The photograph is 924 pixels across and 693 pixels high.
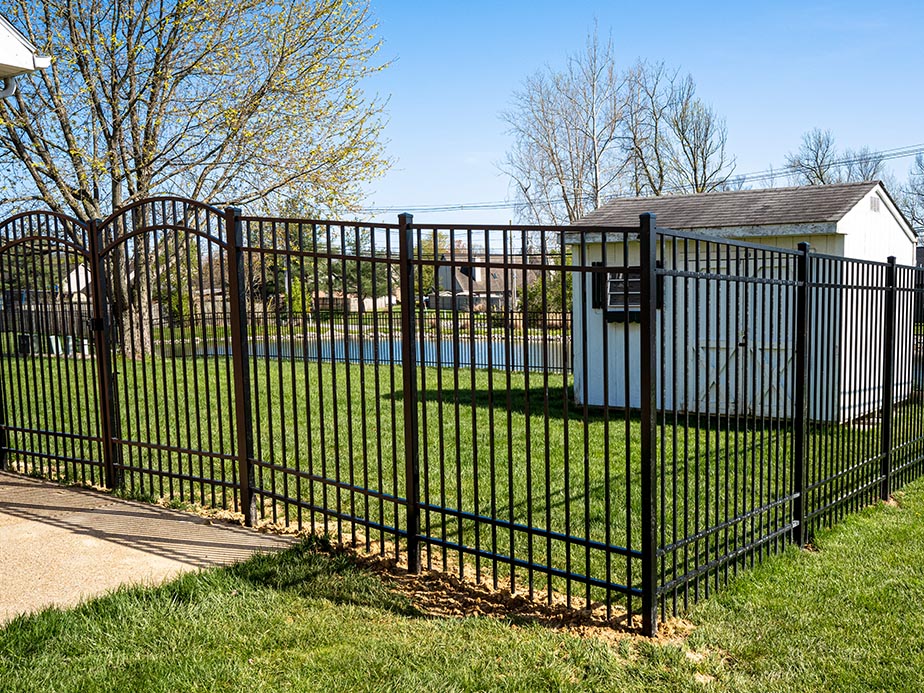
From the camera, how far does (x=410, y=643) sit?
3.49m

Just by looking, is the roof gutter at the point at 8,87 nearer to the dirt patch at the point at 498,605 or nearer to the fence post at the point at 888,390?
the dirt patch at the point at 498,605

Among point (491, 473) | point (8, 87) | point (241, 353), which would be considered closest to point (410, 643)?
point (491, 473)

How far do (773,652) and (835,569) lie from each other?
1.36m

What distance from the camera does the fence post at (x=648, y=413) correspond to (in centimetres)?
347

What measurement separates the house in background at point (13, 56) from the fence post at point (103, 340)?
114 centimetres

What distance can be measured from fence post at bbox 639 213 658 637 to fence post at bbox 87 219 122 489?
14.4ft

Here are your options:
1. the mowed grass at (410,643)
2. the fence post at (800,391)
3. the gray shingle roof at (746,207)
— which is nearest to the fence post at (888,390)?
the fence post at (800,391)

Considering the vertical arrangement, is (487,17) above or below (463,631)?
above

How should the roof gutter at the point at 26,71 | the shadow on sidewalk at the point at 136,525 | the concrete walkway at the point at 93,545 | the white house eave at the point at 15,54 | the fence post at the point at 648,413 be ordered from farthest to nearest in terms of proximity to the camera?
the roof gutter at the point at 26,71, the white house eave at the point at 15,54, the shadow on sidewalk at the point at 136,525, the concrete walkway at the point at 93,545, the fence post at the point at 648,413

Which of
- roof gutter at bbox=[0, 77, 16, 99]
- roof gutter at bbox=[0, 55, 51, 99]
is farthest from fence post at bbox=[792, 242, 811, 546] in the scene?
roof gutter at bbox=[0, 77, 16, 99]

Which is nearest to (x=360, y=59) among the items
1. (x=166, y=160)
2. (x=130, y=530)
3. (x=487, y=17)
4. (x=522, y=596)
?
(x=487, y=17)

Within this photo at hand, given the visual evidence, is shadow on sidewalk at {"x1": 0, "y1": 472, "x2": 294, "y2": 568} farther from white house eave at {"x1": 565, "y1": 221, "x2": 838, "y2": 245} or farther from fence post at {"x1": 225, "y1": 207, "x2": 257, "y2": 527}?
white house eave at {"x1": 565, "y1": 221, "x2": 838, "y2": 245}

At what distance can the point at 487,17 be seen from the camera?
61.1 feet

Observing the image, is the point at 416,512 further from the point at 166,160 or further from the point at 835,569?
the point at 166,160
